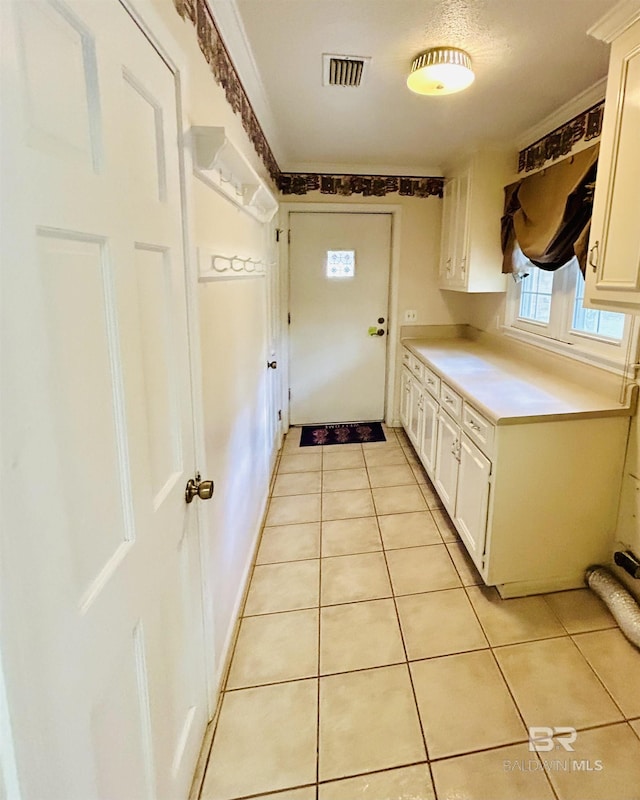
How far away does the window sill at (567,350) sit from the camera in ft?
6.88

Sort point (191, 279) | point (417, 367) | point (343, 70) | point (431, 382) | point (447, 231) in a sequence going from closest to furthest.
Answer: point (191, 279)
point (343, 70)
point (431, 382)
point (417, 367)
point (447, 231)

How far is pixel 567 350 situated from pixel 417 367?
1.15 m

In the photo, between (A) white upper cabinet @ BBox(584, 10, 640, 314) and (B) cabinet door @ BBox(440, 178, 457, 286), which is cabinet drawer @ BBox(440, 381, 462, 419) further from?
(B) cabinet door @ BBox(440, 178, 457, 286)

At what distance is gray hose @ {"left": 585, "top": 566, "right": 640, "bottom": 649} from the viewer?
1.82 meters

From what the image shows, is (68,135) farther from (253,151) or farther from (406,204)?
(406,204)

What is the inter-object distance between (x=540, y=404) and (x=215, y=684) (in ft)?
5.69

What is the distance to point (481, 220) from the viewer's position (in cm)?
312

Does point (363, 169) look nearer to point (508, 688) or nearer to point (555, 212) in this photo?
point (555, 212)

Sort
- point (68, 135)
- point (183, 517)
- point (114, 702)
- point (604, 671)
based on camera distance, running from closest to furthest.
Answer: point (68, 135), point (114, 702), point (183, 517), point (604, 671)

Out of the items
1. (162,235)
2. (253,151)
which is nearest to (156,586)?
(162,235)

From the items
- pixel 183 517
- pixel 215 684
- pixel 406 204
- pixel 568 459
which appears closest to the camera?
pixel 183 517

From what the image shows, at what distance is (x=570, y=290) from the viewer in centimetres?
252

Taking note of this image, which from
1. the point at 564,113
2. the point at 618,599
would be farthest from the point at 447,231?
the point at 618,599

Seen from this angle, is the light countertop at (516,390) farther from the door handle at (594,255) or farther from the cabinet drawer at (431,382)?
the door handle at (594,255)
